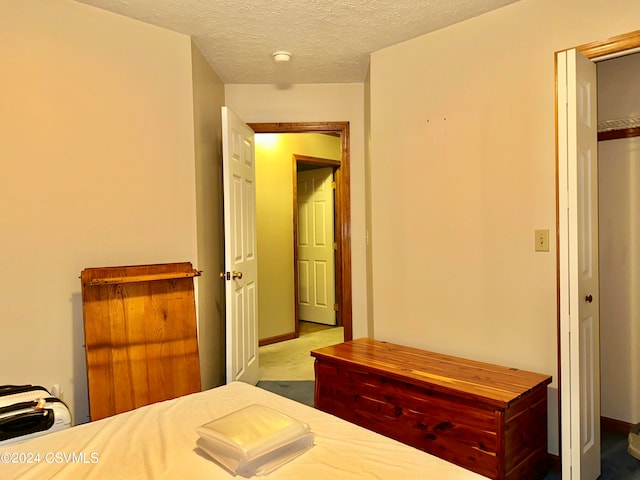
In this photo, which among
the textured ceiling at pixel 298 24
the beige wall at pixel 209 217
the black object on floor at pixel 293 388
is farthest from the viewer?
the black object on floor at pixel 293 388

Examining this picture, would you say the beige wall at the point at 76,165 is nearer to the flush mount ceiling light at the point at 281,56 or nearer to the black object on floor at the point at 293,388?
the flush mount ceiling light at the point at 281,56

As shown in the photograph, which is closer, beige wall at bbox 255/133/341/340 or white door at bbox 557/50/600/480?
white door at bbox 557/50/600/480

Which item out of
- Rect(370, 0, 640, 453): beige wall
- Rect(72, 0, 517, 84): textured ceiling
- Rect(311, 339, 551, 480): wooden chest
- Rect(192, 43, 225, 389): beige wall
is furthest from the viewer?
Rect(192, 43, 225, 389): beige wall

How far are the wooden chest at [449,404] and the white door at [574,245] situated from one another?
210 millimetres

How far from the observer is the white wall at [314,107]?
12.7ft

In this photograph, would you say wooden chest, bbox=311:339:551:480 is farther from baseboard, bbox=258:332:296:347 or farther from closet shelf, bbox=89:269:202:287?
baseboard, bbox=258:332:296:347

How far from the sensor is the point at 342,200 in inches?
156

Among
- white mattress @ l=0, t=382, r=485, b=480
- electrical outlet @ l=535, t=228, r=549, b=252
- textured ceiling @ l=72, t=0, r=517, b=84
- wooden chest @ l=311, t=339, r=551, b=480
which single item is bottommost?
wooden chest @ l=311, t=339, r=551, b=480

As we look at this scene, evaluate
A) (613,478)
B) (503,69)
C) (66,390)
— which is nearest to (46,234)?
(66,390)

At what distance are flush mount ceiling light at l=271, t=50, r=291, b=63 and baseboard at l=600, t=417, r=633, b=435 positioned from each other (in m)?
3.12

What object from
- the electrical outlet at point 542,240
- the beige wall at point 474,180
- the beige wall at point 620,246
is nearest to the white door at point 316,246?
the beige wall at point 474,180

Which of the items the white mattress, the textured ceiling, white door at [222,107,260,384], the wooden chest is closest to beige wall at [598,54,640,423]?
the wooden chest

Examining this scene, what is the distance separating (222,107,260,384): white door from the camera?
10.1 ft

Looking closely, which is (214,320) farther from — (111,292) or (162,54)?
(162,54)
